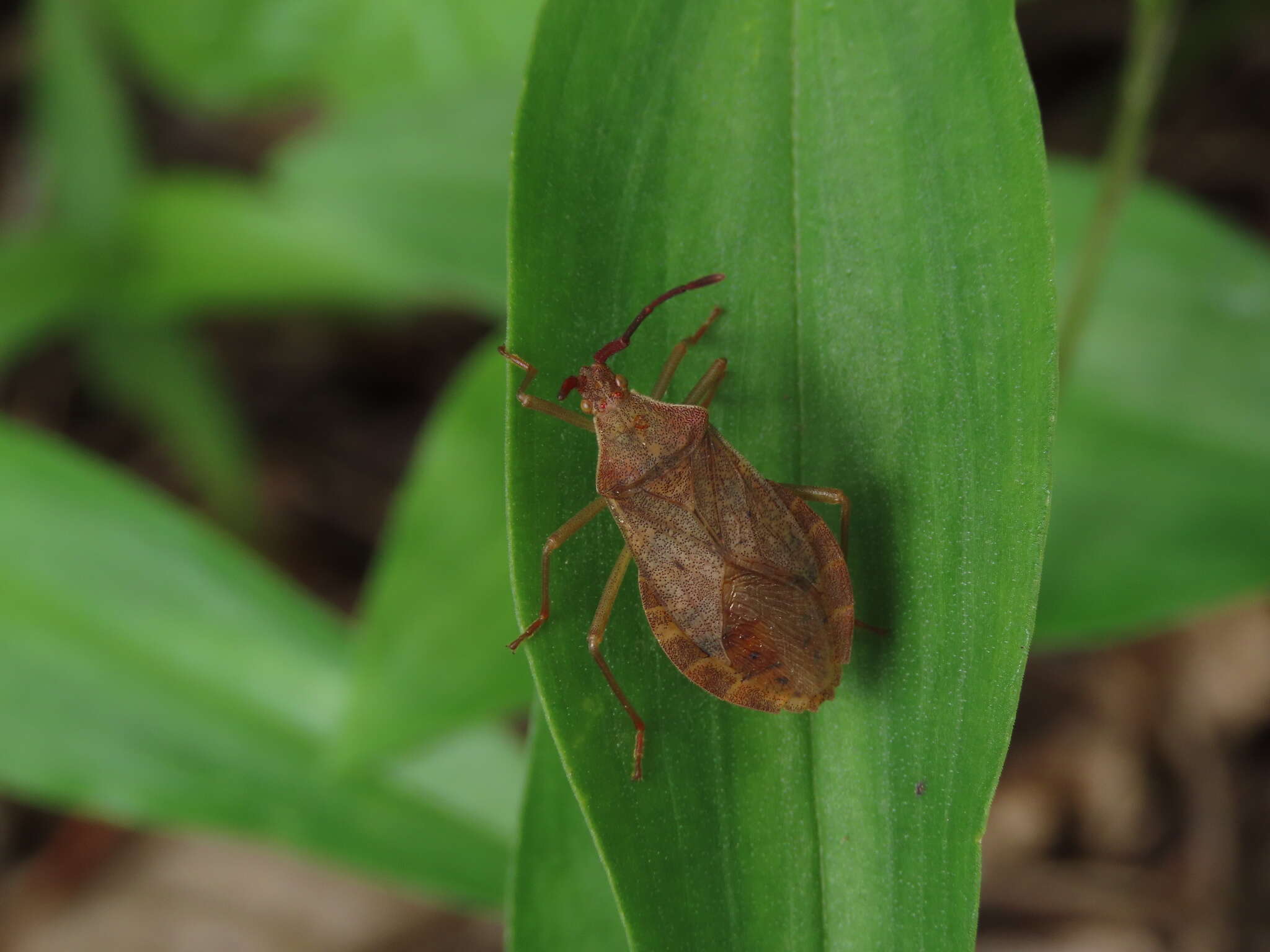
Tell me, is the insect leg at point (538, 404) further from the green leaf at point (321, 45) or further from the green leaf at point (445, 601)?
the green leaf at point (321, 45)

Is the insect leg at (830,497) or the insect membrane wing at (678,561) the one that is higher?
the insect leg at (830,497)

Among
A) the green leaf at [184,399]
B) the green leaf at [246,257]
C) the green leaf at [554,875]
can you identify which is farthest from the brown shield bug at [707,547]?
the green leaf at [184,399]

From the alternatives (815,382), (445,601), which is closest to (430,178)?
(445,601)

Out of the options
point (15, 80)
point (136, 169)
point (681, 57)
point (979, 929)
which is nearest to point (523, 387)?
point (681, 57)

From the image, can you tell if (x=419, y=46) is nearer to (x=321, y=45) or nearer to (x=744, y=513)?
(x=321, y=45)

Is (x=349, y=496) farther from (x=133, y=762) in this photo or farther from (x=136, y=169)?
(x=133, y=762)

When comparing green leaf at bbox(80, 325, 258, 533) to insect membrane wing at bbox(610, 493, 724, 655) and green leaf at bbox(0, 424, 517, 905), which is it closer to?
green leaf at bbox(0, 424, 517, 905)
